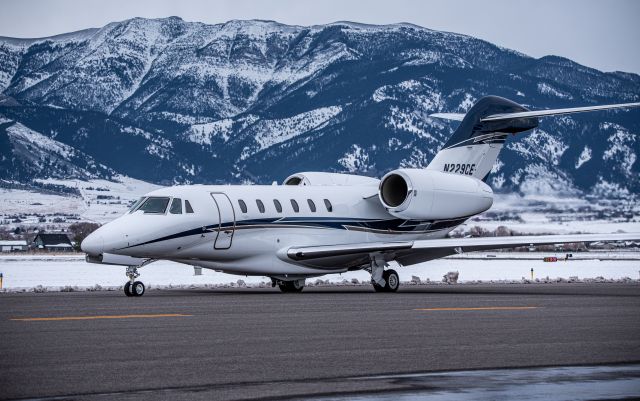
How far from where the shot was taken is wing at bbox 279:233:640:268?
3209cm

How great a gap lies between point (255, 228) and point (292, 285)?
2.83m

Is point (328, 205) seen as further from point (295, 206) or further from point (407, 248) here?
point (407, 248)

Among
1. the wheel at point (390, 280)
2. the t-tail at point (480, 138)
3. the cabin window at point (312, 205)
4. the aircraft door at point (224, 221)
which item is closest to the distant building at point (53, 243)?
the t-tail at point (480, 138)

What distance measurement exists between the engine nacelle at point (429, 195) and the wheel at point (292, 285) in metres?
3.46

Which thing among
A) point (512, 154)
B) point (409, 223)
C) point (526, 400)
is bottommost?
point (526, 400)

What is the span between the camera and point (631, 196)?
80125mm

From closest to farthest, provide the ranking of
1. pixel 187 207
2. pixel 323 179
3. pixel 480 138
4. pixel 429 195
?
pixel 187 207 < pixel 429 195 < pixel 480 138 < pixel 323 179

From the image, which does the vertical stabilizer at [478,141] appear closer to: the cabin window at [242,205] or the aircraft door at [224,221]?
the cabin window at [242,205]

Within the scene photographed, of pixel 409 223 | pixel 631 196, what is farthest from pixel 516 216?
pixel 409 223

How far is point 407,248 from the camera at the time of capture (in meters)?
33.0

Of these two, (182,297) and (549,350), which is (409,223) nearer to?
(182,297)

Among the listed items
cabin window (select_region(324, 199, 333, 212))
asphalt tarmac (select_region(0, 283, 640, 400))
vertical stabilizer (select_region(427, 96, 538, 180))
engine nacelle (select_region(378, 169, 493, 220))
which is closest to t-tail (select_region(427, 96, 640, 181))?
vertical stabilizer (select_region(427, 96, 538, 180))

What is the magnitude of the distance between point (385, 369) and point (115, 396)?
3.42 meters

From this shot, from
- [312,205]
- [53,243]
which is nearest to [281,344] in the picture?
[312,205]
